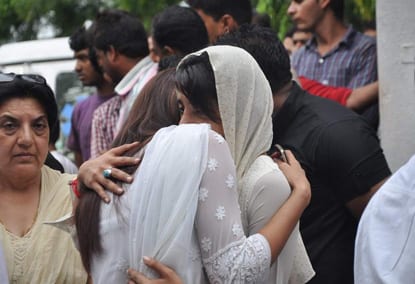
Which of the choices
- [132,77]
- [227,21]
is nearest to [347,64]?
[227,21]

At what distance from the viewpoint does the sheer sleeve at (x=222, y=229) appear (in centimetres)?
322

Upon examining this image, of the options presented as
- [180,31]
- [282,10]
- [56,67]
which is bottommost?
[56,67]

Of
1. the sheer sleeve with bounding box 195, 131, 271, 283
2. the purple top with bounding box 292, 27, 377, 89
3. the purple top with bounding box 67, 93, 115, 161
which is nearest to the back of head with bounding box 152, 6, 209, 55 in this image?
the purple top with bounding box 292, 27, 377, 89

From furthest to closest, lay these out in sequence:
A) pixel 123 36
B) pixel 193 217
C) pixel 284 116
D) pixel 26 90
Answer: pixel 123 36 < pixel 284 116 < pixel 26 90 < pixel 193 217

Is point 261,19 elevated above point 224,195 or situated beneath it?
situated beneath

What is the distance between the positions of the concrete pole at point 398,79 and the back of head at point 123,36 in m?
1.97

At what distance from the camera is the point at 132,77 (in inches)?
256

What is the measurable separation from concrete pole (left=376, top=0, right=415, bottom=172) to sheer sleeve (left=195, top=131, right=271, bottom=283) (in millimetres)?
2214

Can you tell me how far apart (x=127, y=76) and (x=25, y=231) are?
95.2 inches

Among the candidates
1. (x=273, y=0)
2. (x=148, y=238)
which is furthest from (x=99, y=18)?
(x=148, y=238)

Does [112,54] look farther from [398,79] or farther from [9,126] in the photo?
[9,126]

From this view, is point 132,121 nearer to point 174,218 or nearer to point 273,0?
point 174,218

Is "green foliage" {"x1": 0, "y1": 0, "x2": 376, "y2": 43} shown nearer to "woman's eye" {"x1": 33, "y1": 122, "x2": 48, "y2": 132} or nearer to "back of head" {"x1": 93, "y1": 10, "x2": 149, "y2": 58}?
"back of head" {"x1": 93, "y1": 10, "x2": 149, "y2": 58}

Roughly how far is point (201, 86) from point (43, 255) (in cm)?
114
